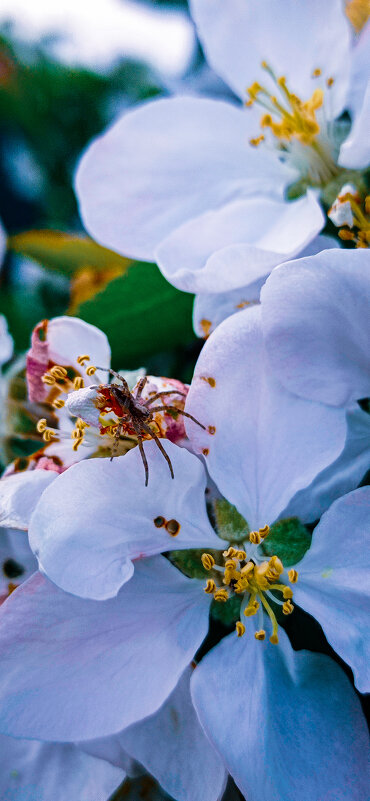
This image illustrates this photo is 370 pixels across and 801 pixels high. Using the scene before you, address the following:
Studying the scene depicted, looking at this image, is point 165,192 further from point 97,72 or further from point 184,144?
point 97,72

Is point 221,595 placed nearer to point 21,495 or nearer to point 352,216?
point 21,495

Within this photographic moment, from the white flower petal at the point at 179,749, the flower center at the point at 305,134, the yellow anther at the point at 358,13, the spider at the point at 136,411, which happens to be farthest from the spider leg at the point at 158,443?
the yellow anther at the point at 358,13

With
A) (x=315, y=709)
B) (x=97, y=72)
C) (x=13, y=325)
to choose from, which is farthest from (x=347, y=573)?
(x=97, y=72)

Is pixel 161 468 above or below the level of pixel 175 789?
above

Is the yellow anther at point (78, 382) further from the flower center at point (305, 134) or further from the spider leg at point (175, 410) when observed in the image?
the flower center at point (305, 134)

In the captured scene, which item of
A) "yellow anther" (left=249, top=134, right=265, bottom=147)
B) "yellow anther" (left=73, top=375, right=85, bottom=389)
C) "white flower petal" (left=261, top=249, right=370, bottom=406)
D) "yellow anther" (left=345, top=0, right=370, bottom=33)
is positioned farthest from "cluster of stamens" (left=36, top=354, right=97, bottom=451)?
"yellow anther" (left=345, top=0, right=370, bottom=33)

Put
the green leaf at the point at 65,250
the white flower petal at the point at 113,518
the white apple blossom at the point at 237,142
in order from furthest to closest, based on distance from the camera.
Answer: the green leaf at the point at 65,250, the white apple blossom at the point at 237,142, the white flower petal at the point at 113,518

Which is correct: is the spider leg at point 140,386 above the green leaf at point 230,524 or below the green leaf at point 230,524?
above

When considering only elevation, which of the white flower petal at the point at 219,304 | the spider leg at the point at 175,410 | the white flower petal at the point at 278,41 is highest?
the white flower petal at the point at 278,41
